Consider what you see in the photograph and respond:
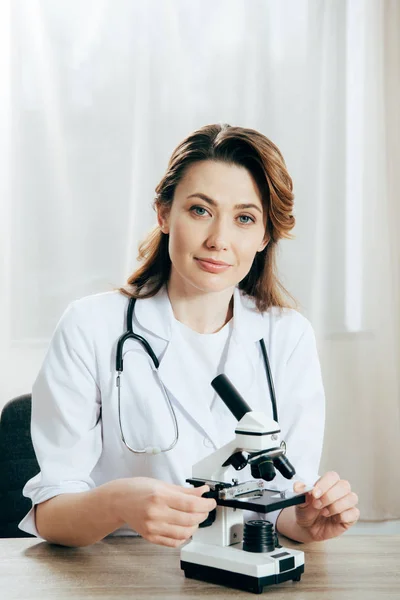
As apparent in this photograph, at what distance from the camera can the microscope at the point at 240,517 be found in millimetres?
1119

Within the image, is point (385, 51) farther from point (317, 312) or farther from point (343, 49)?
point (317, 312)

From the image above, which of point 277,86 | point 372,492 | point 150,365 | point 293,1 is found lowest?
point 372,492

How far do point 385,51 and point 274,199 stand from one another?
1693 mm

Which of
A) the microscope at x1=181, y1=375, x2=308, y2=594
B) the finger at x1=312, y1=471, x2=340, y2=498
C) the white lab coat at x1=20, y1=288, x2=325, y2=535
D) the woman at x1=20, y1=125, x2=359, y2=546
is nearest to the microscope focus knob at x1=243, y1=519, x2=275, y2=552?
the microscope at x1=181, y1=375, x2=308, y2=594

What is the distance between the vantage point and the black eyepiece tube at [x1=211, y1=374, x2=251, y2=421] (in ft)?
3.89

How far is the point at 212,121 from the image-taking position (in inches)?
118

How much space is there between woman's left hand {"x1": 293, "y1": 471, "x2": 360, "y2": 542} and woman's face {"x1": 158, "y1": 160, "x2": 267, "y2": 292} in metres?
0.48

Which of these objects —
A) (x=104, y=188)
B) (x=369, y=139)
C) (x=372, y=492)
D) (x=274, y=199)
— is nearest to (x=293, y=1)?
(x=369, y=139)

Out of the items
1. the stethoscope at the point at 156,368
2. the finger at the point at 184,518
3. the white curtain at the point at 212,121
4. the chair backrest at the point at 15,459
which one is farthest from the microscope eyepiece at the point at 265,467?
the white curtain at the point at 212,121

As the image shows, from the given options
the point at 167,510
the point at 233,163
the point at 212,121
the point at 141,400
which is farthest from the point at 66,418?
the point at 212,121

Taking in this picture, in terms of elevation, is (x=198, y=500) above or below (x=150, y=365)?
below

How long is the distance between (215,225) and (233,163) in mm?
145

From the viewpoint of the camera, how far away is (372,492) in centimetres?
302

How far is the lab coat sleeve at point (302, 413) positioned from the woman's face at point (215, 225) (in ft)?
0.82
